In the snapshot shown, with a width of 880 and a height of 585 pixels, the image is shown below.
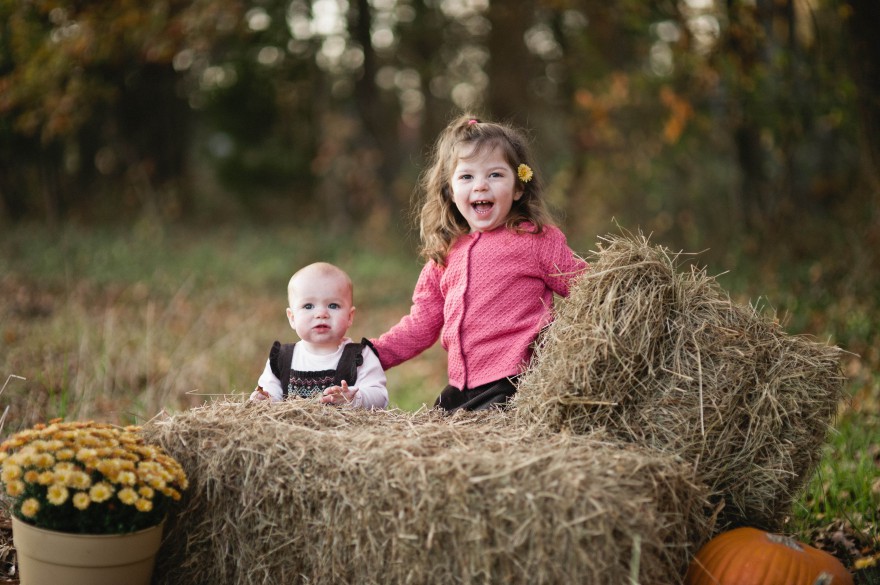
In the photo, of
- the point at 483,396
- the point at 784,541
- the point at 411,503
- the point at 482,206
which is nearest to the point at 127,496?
the point at 411,503

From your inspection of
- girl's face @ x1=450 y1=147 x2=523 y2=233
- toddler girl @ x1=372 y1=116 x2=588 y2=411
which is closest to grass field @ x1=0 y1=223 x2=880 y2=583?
toddler girl @ x1=372 y1=116 x2=588 y2=411

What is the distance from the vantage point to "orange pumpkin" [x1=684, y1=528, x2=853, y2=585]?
2576mm

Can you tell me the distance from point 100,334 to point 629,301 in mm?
4665

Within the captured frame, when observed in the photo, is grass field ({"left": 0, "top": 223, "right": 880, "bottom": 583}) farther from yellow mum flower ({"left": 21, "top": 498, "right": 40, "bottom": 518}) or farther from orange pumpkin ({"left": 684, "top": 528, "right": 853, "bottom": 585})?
yellow mum flower ({"left": 21, "top": 498, "right": 40, "bottom": 518})

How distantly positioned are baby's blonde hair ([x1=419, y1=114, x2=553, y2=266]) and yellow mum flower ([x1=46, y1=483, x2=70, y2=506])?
1.89 metres

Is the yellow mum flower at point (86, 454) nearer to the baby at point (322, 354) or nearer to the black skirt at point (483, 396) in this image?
the baby at point (322, 354)

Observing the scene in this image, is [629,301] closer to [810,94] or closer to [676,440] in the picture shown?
[676,440]

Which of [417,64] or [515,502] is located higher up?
[417,64]

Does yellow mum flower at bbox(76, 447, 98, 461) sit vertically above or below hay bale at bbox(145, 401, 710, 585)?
above

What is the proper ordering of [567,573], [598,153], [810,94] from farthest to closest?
[598,153] → [810,94] → [567,573]

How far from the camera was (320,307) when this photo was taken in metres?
3.40

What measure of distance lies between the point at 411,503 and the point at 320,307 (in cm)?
124

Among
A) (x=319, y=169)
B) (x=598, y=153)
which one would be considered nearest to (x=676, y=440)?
(x=598, y=153)

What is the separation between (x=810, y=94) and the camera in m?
8.41
